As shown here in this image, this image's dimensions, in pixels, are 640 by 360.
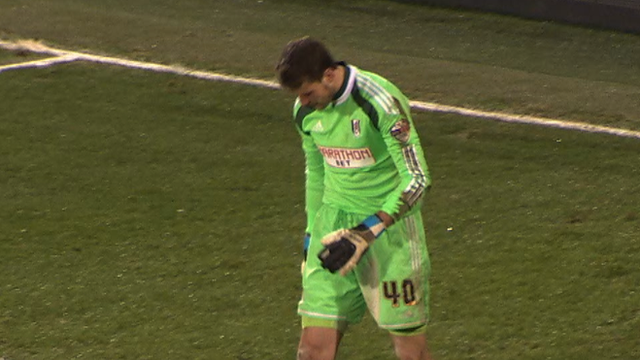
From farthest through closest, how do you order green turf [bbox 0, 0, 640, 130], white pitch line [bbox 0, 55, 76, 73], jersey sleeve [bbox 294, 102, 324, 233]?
1. white pitch line [bbox 0, 55, 76, 73]
2. green turf [bbox 0, 0, 640, 130]
3. jersey sleeve [bbox 294, 102, 324, 233]

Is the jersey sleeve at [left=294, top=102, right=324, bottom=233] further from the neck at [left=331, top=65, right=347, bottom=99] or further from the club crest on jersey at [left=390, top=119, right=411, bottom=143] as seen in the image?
the club crest on jersey at [left=390, top=119, right=411, bottom=143]

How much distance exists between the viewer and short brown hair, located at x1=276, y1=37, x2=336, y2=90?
5.71 m

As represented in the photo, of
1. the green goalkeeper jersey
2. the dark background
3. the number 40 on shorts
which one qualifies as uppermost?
the green goalkeeper jersey

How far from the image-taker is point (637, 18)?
1540cm

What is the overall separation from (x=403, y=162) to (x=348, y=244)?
0.43m

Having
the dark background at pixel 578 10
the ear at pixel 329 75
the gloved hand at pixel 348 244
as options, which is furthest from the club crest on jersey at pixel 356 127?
the dark background at pixel 578 10

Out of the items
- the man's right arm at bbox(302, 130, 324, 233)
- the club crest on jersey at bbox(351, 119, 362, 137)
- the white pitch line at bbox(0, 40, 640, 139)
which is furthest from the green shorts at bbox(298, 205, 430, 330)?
the white pitch line at bbox(0, 40, 640, 139)

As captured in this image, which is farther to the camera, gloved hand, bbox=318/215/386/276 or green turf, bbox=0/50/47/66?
green turf, bbox=0/50/47/66

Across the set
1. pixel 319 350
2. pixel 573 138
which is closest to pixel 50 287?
pixel 319 350

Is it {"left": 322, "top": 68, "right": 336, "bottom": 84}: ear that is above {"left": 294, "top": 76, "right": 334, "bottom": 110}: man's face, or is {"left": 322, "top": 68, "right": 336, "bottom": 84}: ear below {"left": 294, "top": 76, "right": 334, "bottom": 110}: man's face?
above

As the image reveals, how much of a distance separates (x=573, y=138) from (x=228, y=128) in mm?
2959

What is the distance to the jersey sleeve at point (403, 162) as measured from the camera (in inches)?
228

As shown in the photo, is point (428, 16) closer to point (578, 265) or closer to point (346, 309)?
point (578, 265)

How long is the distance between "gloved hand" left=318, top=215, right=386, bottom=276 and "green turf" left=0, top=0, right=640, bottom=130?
6.36 m
